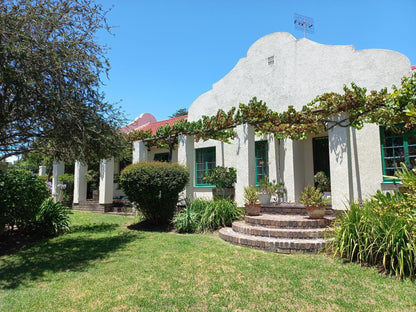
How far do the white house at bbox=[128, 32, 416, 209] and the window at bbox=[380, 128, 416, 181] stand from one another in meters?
0.03

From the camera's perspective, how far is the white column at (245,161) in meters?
8.91

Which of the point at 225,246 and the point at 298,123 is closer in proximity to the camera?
the point at 225,246

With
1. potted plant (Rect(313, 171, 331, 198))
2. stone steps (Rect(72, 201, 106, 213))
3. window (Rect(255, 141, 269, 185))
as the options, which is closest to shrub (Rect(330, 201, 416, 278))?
potted plant (Rect(313, 171, 331, 198))

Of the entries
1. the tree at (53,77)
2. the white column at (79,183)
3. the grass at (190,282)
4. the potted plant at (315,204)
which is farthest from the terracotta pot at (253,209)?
the white column at (79,183)

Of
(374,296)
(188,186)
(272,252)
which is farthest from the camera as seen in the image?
(188,186)

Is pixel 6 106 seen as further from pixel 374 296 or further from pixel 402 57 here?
pixel 402 57

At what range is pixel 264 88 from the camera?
1077 centimetres

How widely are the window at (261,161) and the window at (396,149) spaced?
3.86 m

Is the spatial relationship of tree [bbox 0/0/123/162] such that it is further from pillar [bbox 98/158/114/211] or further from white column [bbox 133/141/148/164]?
pillar [bbox 98/158/114/211]

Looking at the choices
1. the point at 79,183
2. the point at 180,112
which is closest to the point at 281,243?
the point at 79,183

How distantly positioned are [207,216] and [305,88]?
5.71 meters

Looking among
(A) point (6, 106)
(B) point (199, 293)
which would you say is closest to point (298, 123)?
(B) point (199, 293)

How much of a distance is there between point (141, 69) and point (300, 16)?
783cm

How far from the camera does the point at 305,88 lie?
9.74 m
